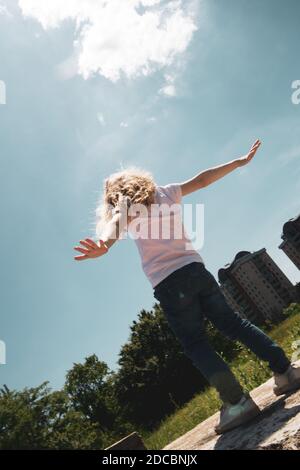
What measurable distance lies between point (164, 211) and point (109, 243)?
0.75 m

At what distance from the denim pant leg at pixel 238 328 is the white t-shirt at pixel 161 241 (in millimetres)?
257

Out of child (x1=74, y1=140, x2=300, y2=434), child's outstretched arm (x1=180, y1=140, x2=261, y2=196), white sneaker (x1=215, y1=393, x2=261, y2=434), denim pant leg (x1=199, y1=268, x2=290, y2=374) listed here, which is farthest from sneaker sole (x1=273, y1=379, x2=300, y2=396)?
child's outstretched arm (x1=180, y1=140, x2=261, y2=196)

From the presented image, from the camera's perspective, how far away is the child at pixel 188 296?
2592 mm

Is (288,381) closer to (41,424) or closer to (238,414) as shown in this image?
(238,414)

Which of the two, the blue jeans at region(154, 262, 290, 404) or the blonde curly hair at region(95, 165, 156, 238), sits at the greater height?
the blonde curly hair at region(95, 165, 156, 238)

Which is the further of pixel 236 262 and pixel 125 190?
pixel 236 262

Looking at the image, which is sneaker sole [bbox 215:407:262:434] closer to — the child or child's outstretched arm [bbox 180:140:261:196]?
the child

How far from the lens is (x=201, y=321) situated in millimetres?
2848

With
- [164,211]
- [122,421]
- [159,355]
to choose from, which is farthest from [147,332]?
[164,211]

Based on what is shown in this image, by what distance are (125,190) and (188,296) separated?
107cm

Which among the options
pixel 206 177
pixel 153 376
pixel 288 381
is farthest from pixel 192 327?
pixel 153 376

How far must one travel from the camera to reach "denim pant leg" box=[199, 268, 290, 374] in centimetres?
273

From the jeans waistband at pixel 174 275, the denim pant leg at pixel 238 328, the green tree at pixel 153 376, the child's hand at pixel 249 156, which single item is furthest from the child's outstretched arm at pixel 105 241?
the green tree at pixel 153 376
